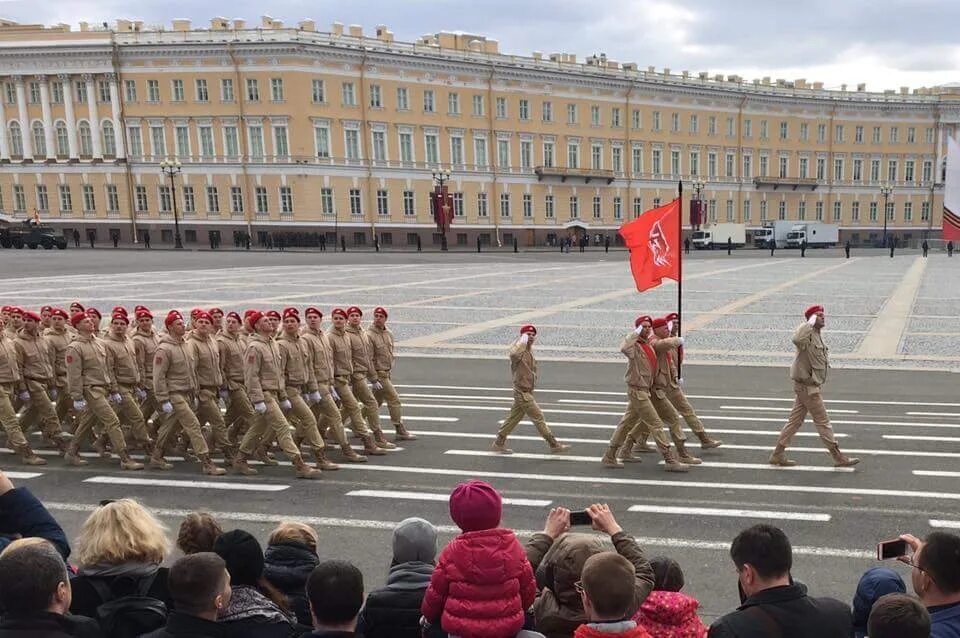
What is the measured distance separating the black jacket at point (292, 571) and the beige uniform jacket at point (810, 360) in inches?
279

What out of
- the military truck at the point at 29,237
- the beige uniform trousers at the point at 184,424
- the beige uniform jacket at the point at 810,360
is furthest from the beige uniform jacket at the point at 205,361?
the military truck at the point at 29,237

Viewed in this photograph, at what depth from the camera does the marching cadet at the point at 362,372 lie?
1123 cm

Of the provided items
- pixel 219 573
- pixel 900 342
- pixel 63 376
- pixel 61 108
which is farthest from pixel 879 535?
pixel 61 108

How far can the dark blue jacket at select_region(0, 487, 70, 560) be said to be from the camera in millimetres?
4516

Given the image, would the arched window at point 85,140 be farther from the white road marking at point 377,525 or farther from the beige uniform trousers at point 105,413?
the white road marking at point 377,525

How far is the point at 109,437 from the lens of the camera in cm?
1033

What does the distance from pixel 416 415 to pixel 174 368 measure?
170 inches

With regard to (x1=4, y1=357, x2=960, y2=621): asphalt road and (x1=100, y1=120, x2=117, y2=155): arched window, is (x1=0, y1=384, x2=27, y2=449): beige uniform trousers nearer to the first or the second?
(x1=4, y1=357, x2=960, y2=621): asphalt road

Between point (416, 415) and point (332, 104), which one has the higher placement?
point (332, 104)

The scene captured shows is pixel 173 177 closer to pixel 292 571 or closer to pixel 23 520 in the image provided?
pixel 23 520

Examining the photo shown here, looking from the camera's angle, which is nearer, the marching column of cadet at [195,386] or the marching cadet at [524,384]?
the marching column of cadet at [195,386]

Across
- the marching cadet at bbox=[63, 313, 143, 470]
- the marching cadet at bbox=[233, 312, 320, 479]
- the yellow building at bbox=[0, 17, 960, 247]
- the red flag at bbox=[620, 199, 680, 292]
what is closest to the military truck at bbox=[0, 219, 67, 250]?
the yellow building at bbox=[0, 17, 960, 247]

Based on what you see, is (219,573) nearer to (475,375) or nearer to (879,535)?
(879,535)

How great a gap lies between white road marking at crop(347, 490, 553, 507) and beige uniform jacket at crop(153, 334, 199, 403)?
106 inches
